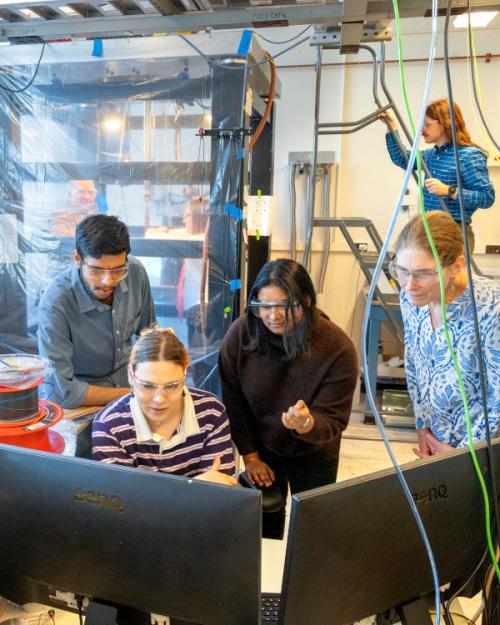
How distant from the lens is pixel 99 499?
0.67 metres

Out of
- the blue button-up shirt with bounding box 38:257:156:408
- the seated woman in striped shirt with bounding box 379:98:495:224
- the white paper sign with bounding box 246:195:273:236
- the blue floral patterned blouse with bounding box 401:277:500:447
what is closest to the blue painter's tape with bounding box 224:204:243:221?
the white paper sign with bounding box 246:195:273:236

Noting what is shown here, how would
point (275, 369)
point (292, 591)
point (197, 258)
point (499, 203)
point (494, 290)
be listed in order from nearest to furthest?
point (292, 591)
point (494, 290)
point (275, 369)
point (197, 258)
point (499, 203)

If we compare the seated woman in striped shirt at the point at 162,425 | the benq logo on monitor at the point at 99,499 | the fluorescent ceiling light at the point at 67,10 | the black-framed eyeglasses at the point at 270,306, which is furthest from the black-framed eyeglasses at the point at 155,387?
the fluorescent ceiling light at the point at 67,10

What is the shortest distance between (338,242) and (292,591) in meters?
3.61

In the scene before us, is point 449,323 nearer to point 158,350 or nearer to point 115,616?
point 158,350

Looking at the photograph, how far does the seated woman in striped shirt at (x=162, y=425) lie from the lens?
4.17ft

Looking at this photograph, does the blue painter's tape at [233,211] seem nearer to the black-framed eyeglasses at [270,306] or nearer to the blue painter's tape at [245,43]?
the blue painter's tape at [245,43]

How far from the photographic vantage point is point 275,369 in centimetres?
158

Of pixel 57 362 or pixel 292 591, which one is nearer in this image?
pixel 292 591

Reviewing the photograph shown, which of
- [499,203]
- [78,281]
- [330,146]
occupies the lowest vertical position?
[78,281]

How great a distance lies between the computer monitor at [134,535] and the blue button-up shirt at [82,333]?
0.94 meters

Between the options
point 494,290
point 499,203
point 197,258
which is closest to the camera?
point 494,290

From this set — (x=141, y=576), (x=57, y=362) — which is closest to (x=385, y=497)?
(x=141, y=576)

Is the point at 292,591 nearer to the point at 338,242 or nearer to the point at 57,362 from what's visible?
the point at 57,362
